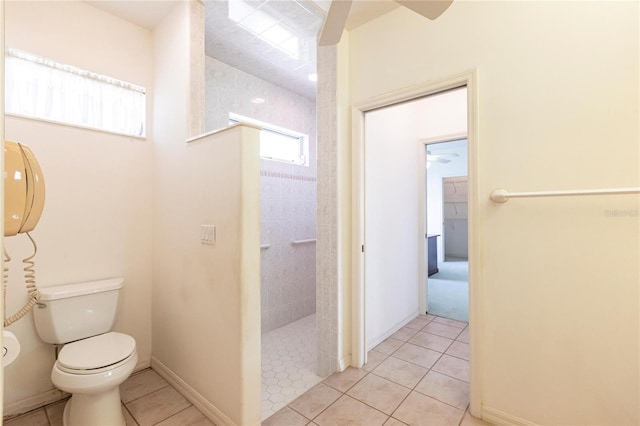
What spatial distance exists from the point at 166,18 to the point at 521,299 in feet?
9.63

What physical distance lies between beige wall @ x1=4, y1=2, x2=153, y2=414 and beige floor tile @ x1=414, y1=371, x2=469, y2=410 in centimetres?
A: 205

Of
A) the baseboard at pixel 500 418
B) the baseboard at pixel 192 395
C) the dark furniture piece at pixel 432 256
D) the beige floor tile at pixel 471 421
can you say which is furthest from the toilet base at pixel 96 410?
the dark furniture piece at pixel 432 256

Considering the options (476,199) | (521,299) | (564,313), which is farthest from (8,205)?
(564,313)

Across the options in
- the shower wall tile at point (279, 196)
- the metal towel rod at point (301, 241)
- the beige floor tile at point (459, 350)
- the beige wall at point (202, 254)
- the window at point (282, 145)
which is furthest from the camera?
the metal towel rod at point (301, 241)

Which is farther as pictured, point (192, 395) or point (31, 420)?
point (192, 395)

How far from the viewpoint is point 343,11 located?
3.31 ft

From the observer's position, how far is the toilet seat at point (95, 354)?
1.51 metres

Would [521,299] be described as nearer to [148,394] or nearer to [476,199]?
[476,199]

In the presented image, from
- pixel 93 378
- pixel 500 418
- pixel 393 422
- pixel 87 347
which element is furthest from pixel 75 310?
pixel 500 418

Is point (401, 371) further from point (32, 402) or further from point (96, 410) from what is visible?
point (32, 402)

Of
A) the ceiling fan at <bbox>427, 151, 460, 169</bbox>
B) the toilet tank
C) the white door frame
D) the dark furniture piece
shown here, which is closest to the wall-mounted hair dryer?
the toilet tank

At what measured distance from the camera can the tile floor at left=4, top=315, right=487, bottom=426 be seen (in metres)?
1.71

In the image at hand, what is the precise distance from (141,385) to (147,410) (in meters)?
0.31

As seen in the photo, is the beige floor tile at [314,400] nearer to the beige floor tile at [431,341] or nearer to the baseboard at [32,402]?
the beige floor tile at [431,341]
